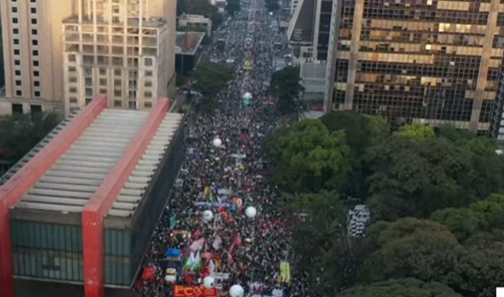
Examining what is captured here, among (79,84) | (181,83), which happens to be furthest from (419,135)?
(181,83)

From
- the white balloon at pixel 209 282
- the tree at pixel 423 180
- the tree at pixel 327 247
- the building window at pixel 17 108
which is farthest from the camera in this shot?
the building window at pixel 17 108

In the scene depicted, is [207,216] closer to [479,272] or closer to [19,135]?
[19,135]

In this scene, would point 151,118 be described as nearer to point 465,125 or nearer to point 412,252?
point 412,252

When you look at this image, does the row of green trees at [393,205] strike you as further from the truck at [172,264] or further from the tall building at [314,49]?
the tall building at [314,49]

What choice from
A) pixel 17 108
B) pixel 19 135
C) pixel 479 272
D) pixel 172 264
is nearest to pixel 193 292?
pixel 172 264

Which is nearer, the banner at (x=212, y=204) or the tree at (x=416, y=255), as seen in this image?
the tree at (x=416, y=255)

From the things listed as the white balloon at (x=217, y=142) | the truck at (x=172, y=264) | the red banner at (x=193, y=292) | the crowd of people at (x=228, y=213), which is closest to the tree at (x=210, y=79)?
the crowd of people at (x=228, y=213)

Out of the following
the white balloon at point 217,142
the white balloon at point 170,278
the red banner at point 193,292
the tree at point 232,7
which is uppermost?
the tree at point 232,7
